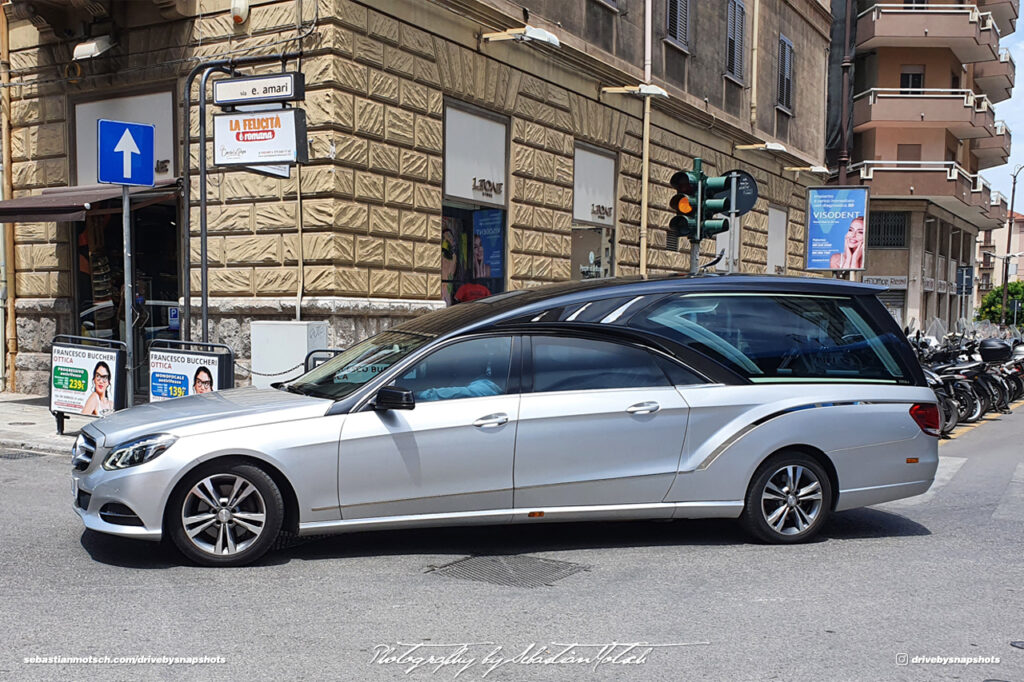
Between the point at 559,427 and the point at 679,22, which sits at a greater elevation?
the point at 679,22

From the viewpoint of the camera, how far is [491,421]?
5641mm

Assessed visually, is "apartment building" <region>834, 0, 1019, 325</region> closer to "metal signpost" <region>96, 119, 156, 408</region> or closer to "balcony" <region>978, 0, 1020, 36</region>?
"balcony" <region>978, 0, 1020, 36</region>

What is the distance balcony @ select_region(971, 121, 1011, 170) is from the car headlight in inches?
1785

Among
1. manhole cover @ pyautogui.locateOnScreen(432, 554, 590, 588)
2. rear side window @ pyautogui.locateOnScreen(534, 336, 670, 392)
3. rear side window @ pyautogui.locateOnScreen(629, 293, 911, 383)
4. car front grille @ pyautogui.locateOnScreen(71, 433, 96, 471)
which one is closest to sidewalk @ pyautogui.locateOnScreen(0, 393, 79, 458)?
car front grille @ pyautogui.locateOnScreen(71, 433, 96, 471)

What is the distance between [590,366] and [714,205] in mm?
5661

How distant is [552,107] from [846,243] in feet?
22.2

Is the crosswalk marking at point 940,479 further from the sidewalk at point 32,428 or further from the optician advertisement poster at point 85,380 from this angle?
the sidewalk at point 32,428

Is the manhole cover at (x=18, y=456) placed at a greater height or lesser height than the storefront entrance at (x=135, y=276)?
lesser

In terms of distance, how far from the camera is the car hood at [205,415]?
17.6ft

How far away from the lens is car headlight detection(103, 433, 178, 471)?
17.3 ft

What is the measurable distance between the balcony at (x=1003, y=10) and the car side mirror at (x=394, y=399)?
153 feet

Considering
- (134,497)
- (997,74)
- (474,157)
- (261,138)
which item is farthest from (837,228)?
(997,74)

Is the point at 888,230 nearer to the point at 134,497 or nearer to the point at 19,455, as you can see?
the point at 19,455

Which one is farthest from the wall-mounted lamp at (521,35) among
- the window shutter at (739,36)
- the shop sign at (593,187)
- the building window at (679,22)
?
the window shutter at (739,36)
